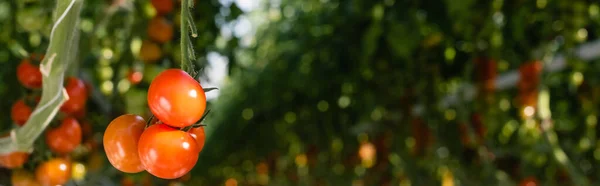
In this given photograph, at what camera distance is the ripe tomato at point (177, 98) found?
394 mm

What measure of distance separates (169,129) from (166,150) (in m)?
0.02

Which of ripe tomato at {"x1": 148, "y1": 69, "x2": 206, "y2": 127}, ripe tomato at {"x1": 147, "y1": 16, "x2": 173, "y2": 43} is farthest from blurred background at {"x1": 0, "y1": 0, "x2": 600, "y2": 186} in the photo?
ripe tomato at {"x1": 148, "y1": 69, "x2": 206, "y2": 127}

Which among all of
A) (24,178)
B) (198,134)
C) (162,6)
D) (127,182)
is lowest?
(127,182)

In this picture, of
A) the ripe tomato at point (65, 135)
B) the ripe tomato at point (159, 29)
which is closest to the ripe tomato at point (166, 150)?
the ripe tomato at point (65, 135)

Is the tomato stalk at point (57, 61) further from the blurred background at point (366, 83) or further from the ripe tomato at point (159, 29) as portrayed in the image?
the ripe tomato at point (159, 29)

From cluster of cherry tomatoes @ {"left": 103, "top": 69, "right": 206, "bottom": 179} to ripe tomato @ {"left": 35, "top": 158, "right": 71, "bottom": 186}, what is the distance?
0.40 meters

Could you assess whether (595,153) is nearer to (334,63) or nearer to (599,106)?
(599,106)

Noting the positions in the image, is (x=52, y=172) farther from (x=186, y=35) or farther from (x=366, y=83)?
(x=366, y=83)

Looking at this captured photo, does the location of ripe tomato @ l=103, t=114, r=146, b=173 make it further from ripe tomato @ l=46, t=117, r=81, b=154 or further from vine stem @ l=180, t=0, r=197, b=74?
ripe tomato @ l=46, t=117, r=81, b=154

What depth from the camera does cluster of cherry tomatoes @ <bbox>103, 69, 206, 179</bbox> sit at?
40cm

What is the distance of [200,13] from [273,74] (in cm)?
113

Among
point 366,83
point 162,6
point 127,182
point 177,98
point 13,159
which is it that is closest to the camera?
point 177,98

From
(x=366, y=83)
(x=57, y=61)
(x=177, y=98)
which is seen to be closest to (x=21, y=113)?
(x=57, y=61)

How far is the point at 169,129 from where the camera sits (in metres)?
0.41
